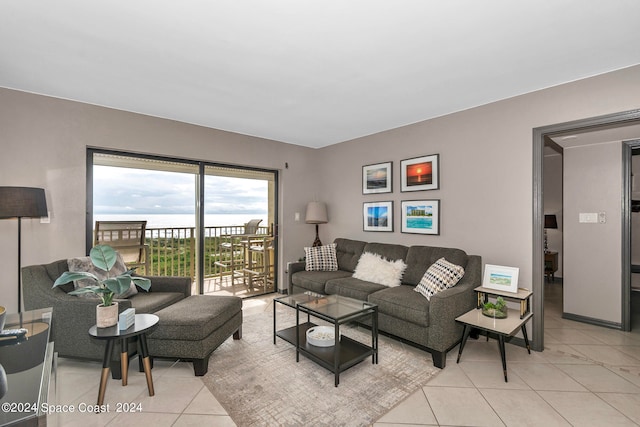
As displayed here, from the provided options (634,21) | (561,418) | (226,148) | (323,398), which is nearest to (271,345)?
(323,398)

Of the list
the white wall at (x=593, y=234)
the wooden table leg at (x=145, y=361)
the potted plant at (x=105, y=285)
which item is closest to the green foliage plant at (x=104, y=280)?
the potted plant at (x=105, y=285)

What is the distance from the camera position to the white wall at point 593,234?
11.3ft

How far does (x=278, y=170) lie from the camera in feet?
16.4

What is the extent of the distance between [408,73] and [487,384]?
2.62 metres

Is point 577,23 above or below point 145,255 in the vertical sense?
above

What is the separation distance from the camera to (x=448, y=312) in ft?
8.44

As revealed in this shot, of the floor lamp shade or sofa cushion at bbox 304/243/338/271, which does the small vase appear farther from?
the floor lamp shade

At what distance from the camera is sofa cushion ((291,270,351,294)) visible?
3891 millimetres

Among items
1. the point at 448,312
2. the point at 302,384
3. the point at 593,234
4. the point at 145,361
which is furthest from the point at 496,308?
the point at 145,361

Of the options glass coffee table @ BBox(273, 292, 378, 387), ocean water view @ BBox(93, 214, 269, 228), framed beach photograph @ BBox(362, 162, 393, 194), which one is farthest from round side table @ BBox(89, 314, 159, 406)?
framed beach photograph @ BBox(362, 162, 393, 194)

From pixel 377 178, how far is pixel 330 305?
7.55ft

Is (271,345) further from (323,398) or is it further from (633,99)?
(633,99)

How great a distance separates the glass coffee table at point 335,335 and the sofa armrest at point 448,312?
49 cm

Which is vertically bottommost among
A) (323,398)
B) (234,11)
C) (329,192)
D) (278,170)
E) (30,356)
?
(323,398)
